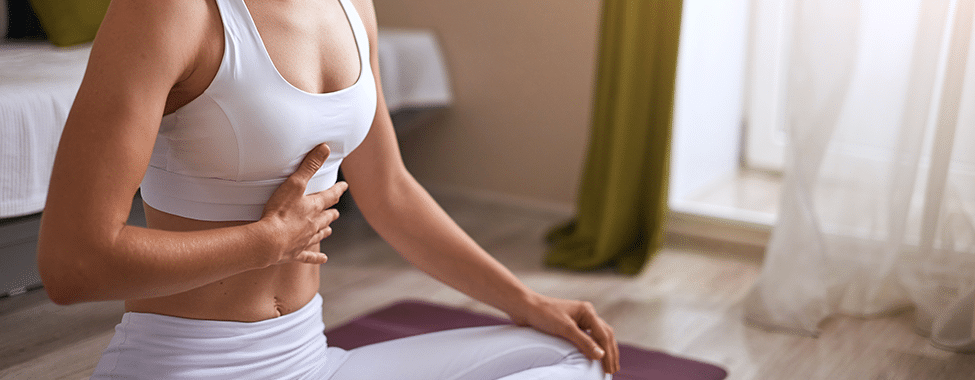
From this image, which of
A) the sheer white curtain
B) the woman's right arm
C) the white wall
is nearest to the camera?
the woman's right arm

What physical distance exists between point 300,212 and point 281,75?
0.45 feet

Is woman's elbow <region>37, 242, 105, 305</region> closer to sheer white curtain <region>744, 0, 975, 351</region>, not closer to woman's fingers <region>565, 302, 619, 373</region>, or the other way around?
woman's fingers <region>565, 302, 619, 373</region>

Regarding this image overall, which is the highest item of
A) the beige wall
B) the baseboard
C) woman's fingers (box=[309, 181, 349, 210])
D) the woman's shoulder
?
the woman's shoulder

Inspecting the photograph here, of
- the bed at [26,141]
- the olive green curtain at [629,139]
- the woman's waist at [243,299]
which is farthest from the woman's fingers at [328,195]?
the olive green curtain at [629,139]

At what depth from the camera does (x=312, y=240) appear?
813 millimetres

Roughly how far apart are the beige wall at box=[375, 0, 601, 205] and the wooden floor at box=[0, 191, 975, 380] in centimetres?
32

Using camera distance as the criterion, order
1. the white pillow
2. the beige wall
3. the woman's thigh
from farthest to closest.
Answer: the beige wall → the white pillow → the woman's thigh

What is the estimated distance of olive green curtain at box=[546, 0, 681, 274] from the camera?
227 centimetres

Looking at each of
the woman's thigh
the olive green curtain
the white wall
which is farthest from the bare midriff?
the white wall

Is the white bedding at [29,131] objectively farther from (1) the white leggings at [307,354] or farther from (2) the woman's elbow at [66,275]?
(2) the woman's elbow at [66,275]

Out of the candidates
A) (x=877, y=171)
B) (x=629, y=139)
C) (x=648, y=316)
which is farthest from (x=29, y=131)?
(x=877, y=171)

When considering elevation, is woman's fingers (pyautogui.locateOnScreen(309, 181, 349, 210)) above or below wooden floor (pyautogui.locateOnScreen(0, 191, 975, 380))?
above

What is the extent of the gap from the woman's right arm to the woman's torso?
37mm

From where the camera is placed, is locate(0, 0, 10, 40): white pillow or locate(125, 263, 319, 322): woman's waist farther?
locate(0, 0, 10, 40): white pillow
